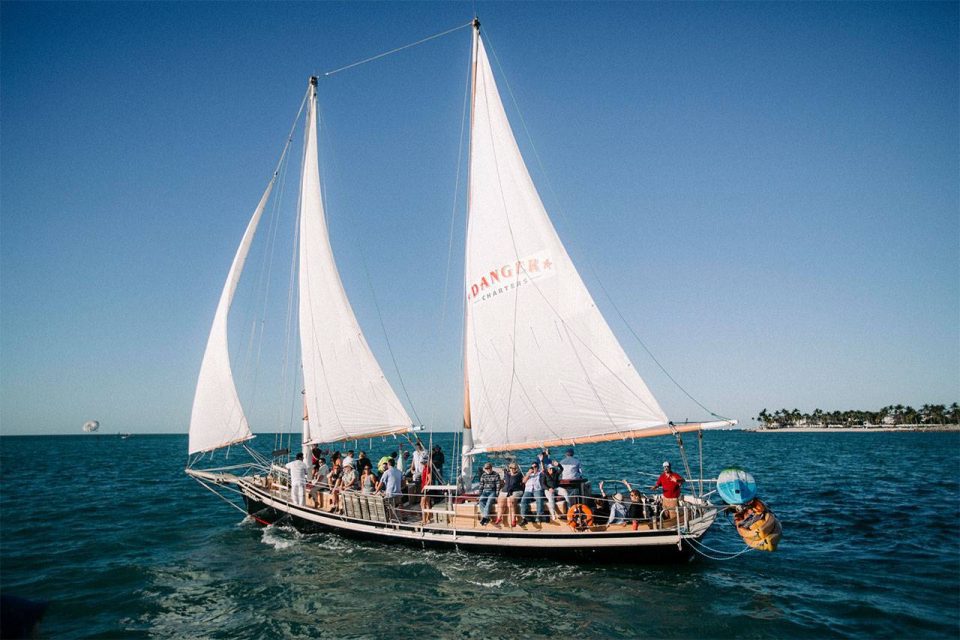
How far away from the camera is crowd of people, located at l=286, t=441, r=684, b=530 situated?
14289 mm

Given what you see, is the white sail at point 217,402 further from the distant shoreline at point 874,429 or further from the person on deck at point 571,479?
the distant shoreline at point 874,429

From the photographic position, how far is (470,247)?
17.4 m

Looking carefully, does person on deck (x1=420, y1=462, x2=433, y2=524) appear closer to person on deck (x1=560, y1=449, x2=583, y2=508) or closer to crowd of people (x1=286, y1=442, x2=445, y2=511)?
crowd of people (x1=286, y1=442, x2=445, y2=511)

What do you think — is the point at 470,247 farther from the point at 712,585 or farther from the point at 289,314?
the point at 712,585

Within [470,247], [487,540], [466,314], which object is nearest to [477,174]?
[470,247]

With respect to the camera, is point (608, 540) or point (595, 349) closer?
point (608, 540)

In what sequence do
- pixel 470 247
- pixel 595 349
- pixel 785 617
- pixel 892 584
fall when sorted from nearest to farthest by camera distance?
pixel 785 617 → pixel 892 584 → pixel 595 349 → pixel 470 247

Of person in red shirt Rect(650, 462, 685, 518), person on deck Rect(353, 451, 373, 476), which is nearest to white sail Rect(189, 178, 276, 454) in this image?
person on deck Rect(353, 451, 373, 476)

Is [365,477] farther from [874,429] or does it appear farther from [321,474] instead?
[874,429]

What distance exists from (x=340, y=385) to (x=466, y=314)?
622 centimetres

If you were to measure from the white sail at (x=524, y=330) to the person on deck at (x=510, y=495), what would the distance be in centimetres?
90

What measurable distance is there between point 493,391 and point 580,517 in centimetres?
452

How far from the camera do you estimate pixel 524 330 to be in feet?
52.2

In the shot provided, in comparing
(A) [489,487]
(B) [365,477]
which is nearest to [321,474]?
(B) [365,477]
